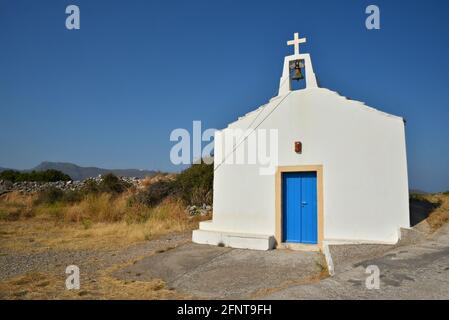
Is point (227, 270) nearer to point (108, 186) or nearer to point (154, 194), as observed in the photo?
point (154, 194)

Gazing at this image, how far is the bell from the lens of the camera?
34.1 ft

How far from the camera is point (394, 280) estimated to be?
217 inches

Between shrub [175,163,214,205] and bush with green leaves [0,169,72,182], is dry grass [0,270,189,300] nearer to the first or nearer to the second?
shrub [175,163,214,205]

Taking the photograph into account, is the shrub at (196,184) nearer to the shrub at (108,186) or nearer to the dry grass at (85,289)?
the shrub at (108,186)

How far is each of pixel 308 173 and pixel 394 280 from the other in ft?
14.2

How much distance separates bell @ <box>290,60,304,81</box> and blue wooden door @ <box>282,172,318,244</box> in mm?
2875

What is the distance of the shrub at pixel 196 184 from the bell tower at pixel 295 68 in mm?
9184

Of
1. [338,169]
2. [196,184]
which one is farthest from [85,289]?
[196,184]

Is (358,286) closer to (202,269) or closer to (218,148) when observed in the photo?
(202,269)

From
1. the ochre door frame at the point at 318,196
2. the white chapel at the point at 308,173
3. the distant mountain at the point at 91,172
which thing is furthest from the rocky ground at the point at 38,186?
the ochre door frame at the point at 318,196

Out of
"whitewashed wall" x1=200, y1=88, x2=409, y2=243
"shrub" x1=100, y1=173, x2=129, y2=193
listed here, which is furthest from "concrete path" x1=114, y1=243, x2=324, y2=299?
"shrub" x1=100, y1=173, x2=129, y2=193

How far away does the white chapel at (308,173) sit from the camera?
28.1 ft
